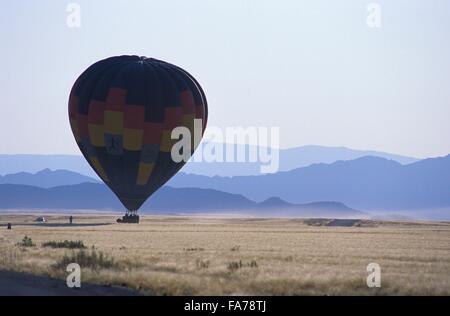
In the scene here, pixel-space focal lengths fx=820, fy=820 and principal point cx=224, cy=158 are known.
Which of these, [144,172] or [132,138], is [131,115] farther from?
[144,172]

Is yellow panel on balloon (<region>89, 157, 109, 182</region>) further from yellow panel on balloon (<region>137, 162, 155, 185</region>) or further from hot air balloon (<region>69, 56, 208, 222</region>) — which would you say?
yellow panel on balloon (<region>137, 162, 155, 185</region>)

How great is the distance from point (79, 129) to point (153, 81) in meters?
5.56

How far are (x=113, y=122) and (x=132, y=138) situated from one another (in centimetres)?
152

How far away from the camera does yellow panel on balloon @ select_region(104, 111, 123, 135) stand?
50.0m

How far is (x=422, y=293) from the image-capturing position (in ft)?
74.5

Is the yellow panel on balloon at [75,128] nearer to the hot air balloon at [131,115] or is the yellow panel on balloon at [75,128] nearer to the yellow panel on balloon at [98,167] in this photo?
the hot air balloon at [131,115]

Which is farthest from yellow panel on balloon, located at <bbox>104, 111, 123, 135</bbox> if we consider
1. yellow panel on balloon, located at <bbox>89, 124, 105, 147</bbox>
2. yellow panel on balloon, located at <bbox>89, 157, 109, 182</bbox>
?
yellow panel on balloon, located at <bbox>89, 157, 109, 182</bbox>

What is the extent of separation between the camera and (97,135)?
5053 cm

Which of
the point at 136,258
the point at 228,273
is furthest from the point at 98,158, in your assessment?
the point at 228,273

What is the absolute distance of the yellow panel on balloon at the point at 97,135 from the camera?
50.3 m

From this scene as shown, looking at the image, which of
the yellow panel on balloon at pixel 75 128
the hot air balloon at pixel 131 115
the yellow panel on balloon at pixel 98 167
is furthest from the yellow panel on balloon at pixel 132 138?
the yellow panel on balloon at pixel 75 128

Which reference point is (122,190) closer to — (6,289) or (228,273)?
(228,273)

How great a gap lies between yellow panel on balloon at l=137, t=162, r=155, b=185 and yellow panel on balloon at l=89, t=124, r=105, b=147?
2.81m

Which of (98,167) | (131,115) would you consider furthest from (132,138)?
(98,167)
